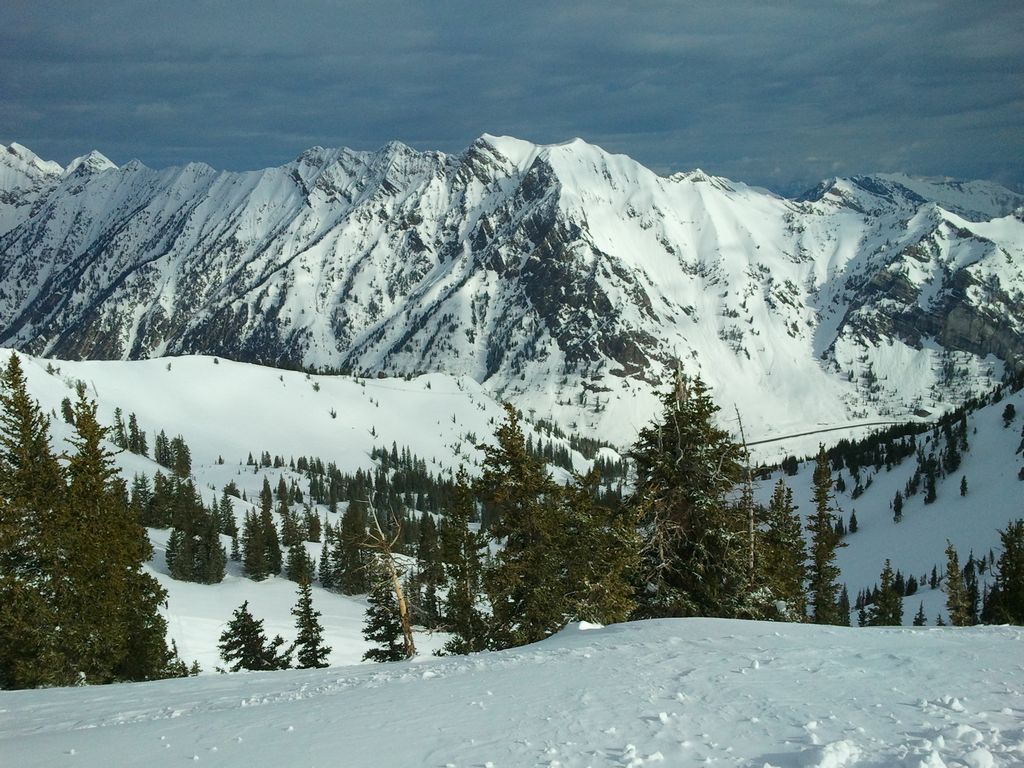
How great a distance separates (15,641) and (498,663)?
20.4m

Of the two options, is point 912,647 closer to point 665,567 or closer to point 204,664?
point 665,567

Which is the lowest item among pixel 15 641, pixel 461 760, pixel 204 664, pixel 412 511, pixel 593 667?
pixel 412 511

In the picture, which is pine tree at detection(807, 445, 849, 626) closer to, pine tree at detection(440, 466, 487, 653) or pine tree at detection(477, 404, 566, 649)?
pine tree at detection(477, 404, 566, 649)

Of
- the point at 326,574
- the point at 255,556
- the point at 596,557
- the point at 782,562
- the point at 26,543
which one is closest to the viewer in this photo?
the point at 596,557

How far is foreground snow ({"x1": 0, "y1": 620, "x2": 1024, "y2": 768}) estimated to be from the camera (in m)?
8.48

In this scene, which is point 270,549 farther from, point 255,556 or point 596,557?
point 596,557

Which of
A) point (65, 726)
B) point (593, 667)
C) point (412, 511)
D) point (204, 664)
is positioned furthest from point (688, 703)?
point (412, 511)

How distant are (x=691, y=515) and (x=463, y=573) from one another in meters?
9.30

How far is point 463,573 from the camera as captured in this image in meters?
27.9

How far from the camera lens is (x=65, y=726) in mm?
13672

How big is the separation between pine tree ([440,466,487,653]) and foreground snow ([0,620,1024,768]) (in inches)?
411

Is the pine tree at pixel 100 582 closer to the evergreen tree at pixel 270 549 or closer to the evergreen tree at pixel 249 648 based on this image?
the evergreen tree at pixel 249 648

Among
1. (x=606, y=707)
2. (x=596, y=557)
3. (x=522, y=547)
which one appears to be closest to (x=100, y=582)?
(x=522, y=547)

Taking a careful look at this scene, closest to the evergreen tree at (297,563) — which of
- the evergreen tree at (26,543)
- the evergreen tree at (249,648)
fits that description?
the evergreen tree at (249,648)
